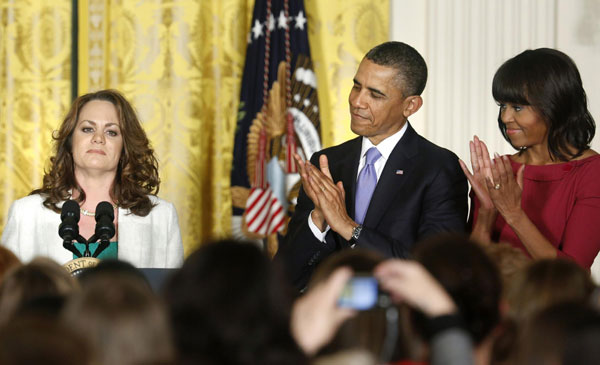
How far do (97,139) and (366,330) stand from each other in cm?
224

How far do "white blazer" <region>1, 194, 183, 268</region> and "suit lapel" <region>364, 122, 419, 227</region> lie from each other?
0.92m

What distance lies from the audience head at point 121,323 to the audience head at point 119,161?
7.21ft

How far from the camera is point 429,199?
3551mm

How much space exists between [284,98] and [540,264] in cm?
350

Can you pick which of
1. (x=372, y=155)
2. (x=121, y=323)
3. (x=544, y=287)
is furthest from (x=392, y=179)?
(x=121, y=323)

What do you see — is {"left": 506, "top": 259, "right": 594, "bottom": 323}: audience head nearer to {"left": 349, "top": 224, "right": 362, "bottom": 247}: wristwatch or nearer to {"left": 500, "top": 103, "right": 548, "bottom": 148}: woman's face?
{"left": 349, "top": 224, "right": 362, "bottom": 247}: wristwatch

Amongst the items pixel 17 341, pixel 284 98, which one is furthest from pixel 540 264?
pixel 284 98

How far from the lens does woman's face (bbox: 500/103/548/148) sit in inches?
134

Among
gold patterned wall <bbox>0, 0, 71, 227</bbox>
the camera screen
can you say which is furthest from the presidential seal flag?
the camera screen

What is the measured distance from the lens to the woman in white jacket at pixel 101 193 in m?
3.69

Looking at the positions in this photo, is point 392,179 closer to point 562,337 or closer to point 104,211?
point 104,211

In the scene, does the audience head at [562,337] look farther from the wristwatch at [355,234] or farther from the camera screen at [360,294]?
the wristwatch at [355,234]

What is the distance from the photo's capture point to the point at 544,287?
2.00 m

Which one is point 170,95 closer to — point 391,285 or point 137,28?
point 137,28
